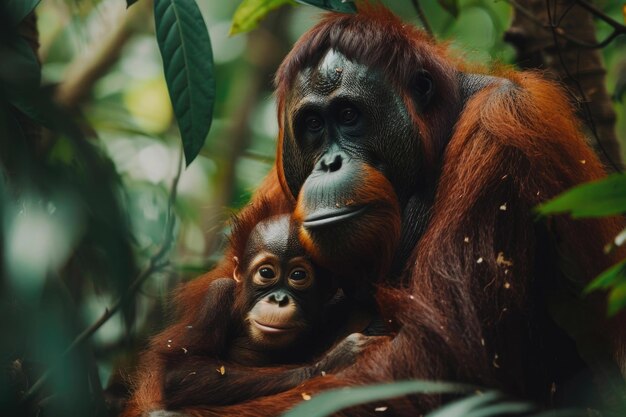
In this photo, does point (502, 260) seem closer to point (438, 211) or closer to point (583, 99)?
point (438, 211)

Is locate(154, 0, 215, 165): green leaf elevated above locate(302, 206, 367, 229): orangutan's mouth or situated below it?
above

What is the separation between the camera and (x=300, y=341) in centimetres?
387

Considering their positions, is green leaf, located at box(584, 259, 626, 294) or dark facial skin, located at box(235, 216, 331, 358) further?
dark facial skin, located at box(235, 216, 331, 358)

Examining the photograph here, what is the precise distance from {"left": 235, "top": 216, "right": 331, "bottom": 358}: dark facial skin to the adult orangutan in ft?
0.62

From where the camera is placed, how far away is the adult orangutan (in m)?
3.40

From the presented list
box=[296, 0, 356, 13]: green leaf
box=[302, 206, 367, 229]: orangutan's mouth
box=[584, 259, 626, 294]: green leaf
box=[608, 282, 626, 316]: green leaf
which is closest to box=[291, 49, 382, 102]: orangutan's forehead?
box=[296, 0, 356, 13]: green leaf

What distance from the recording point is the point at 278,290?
12.8 feet

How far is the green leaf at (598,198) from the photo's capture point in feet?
6.99

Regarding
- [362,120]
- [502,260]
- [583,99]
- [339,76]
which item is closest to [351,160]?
[362,120]

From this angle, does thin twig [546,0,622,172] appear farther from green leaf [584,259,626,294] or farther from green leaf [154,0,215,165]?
green leaf [584,259,626,294]

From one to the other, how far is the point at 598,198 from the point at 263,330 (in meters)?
1.91

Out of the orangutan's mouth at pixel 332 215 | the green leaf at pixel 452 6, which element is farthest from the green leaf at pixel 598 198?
the green leaf at pixel 452 6

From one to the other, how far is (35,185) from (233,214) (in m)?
2.68

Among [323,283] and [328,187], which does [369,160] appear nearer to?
[328,187]
